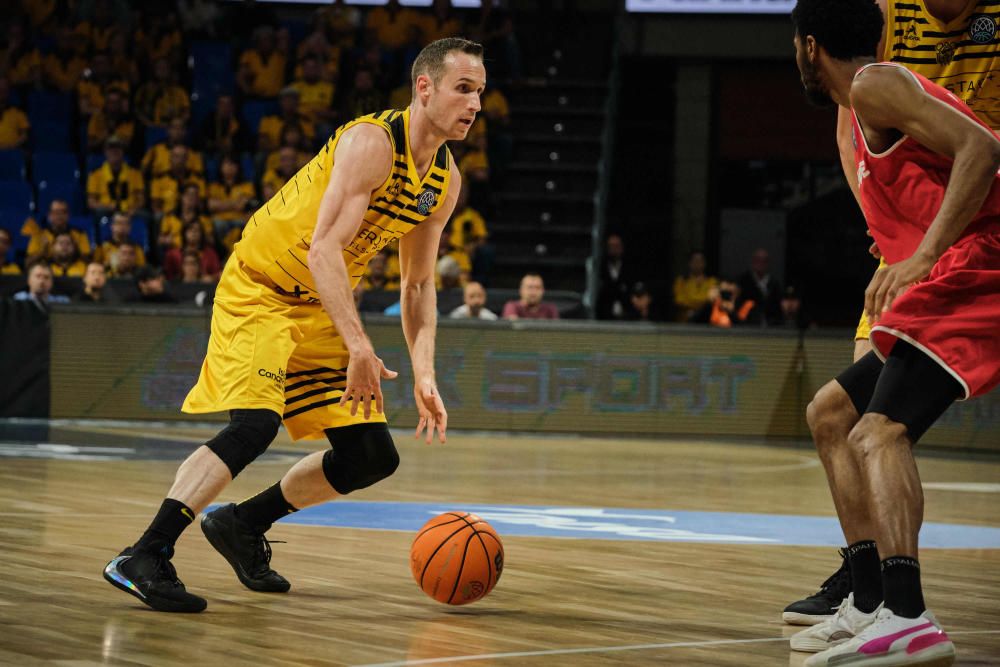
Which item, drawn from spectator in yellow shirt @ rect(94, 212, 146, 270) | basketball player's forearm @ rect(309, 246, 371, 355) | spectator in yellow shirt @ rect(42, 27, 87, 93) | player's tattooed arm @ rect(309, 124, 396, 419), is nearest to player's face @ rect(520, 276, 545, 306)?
spectator in yellow shirt @ rect(94, 212, 146, 270)

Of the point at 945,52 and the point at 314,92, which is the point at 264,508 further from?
the point at 314,92

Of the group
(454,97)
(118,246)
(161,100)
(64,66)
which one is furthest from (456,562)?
(64,66)

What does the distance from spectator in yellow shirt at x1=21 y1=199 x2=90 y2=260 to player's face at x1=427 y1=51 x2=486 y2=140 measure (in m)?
10.8

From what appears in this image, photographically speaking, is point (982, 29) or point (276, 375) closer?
point (276, 375)

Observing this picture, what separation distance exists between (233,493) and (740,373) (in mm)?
6827

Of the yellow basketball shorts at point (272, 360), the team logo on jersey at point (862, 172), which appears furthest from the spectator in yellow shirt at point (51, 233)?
the team logo on jersey at point (862, 172)

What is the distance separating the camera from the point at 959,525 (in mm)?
8758

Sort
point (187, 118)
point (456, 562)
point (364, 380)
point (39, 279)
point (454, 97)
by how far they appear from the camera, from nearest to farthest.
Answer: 1. point (364, 380)
2. point (456, 562)
3. point (454, 97)
4. point (39, 279)
5. point (187, 118)

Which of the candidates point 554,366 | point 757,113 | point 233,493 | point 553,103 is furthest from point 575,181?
point 233,493

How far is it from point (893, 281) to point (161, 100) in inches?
601

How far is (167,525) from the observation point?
529 cm

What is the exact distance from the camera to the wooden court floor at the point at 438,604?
462cm

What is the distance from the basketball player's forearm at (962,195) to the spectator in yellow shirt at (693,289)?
1309 centimetres

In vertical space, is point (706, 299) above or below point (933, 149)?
below
